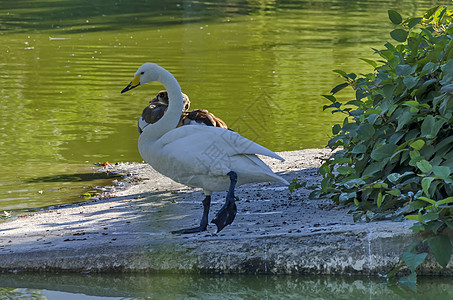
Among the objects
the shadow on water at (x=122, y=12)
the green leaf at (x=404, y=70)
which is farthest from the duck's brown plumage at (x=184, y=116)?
the shadow on water at (x=122, y=12)

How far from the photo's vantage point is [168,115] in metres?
6.16

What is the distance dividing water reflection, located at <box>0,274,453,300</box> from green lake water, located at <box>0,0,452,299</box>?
0.01 m

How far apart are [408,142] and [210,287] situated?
1.86 meters

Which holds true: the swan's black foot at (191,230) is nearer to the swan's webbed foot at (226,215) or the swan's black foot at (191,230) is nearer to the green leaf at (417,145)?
the swan's webbed foot at (226,215)

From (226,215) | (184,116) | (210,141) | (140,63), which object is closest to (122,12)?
(140,63)

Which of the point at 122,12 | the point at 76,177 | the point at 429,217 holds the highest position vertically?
the point at 122,12

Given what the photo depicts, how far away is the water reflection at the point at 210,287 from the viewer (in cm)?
483

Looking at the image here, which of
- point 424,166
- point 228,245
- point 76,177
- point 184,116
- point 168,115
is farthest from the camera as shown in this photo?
point 76,177

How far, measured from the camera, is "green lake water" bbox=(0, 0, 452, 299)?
5.05 metres

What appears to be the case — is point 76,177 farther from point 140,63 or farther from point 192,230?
point 140,63

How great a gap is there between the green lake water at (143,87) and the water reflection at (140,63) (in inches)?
1.6

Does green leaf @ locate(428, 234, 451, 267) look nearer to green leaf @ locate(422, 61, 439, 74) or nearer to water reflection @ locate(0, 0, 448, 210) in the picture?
green leaf @ locate(422, 61, 439, 74)

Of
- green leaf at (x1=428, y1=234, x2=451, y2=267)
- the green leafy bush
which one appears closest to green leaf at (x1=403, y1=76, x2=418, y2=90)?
Answer: the green leafy bush

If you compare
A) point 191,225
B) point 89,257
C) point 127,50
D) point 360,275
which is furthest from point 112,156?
point 127,50
